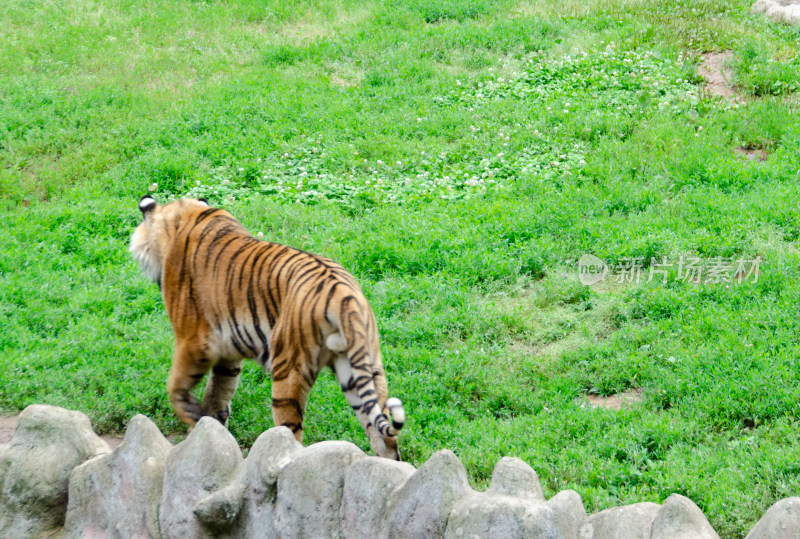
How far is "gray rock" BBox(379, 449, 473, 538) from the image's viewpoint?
10.2ft

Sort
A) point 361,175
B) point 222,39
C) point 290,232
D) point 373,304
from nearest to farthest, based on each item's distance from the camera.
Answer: point 373,304
point 290,232
point 361,175
point 222,39

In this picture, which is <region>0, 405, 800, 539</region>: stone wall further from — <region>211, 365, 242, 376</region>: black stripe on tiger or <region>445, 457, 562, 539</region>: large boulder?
<region>211, 365, 242, 376</region>: black stripe on tiger

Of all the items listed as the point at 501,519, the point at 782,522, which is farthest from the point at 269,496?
the point at 782,522

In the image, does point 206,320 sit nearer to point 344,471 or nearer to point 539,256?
point 344,471

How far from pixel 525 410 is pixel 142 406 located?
2.55m

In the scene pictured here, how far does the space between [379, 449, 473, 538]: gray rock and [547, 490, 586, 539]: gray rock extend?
0.36 m

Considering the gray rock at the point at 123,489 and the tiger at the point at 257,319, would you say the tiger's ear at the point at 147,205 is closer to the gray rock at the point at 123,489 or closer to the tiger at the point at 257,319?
the tiger at the point at 257,319

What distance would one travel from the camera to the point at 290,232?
7.53m

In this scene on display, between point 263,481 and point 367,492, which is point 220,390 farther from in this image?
point 367,492

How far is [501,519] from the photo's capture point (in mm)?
2926

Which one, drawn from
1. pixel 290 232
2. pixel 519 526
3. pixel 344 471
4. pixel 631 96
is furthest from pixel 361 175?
pixel 519 526

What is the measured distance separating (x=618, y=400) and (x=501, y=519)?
2.50 m

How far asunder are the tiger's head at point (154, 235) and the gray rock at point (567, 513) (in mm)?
3260

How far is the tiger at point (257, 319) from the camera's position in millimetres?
4254
